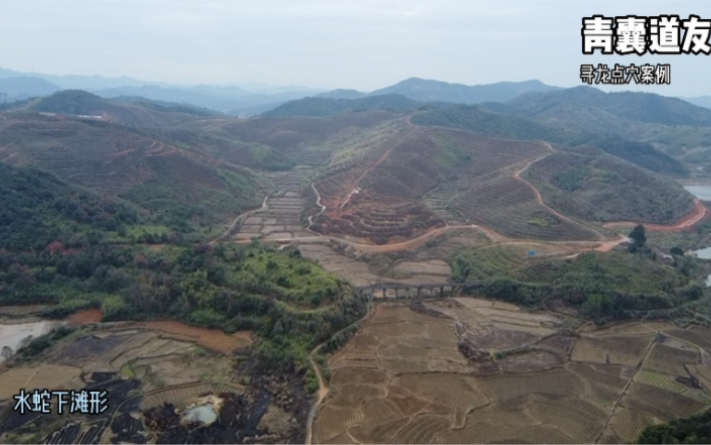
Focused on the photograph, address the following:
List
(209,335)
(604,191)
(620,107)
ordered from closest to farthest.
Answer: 1. (209,335)
2. (604,191)
3. (620,107)

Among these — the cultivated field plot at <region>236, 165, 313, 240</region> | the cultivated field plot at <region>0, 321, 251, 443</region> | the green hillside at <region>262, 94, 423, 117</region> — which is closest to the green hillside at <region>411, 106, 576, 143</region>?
the cultivated field plot at <region>236, 165, 313, 240</region>

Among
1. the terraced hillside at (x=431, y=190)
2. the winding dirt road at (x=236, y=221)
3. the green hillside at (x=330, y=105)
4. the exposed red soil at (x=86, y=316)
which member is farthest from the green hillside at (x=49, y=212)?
the green hillside at (x=330, y=105)

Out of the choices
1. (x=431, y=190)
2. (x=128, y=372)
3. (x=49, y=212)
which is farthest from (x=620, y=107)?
(x=128, y=372)

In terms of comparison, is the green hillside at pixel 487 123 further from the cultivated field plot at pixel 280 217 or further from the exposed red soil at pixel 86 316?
the exposed red soil at pixel 86 316

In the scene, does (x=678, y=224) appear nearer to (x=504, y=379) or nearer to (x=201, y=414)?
(x=504, y=379)

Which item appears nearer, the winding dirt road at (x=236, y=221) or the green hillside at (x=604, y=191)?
the winding dirt road at (x=236, y=221)

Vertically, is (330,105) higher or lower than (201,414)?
higher

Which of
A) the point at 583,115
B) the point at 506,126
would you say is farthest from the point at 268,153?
the point at 583,115

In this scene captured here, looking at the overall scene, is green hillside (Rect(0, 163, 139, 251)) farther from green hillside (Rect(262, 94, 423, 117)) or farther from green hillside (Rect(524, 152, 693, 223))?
green hillside (Rect(262, 94, 423, 117))
